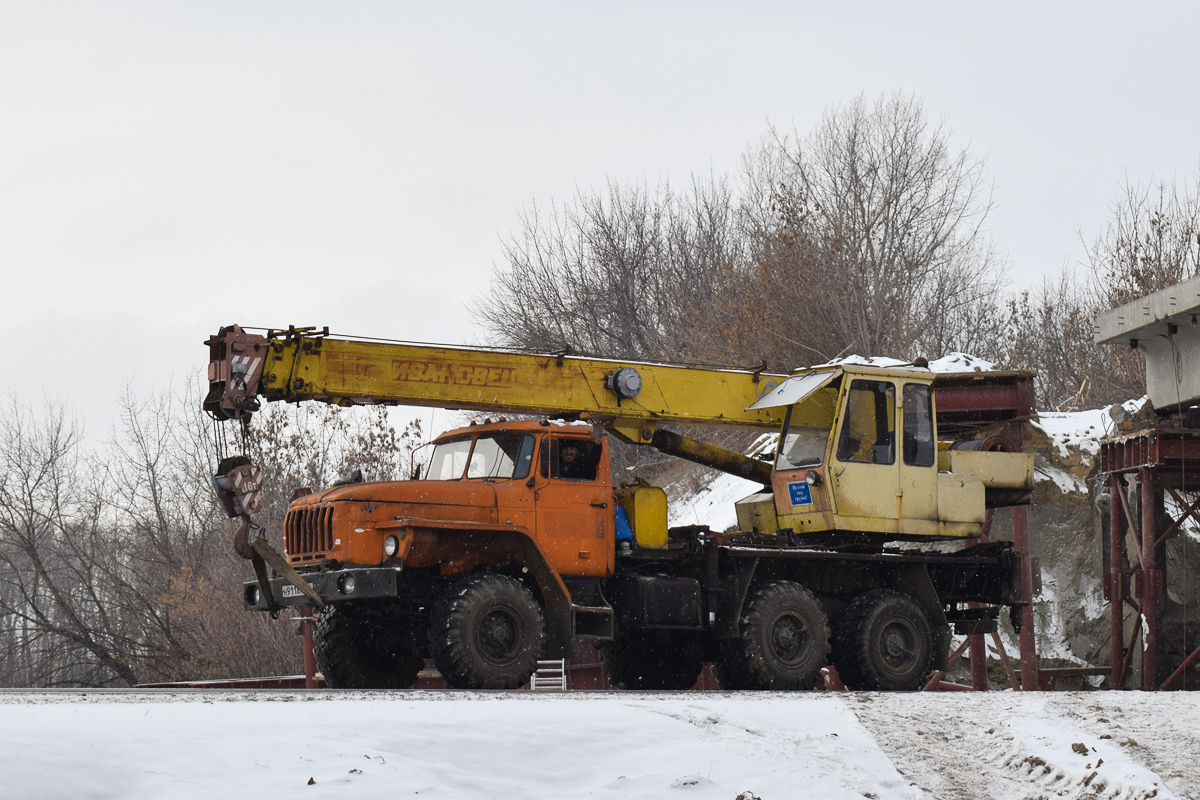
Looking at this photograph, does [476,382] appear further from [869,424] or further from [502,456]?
[869,424]

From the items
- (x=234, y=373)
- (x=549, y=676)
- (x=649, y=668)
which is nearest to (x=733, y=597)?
(x=649, y=668)

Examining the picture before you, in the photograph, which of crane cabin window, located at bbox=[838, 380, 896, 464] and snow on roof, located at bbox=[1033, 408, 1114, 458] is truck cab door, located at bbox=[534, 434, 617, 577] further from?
snow on roof, located at bbox=[1033, 408, 1114, 458]

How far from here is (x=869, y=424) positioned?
14562 millimetres

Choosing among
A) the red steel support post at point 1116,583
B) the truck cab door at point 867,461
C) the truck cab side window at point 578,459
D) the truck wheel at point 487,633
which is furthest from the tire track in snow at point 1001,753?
the red steel support post at point 1116,583

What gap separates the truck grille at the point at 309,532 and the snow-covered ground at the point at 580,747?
2181 mm

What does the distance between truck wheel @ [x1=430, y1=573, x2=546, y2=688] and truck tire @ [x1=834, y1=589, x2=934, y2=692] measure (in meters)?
3.80

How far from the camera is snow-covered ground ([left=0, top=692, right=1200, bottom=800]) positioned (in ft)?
23.2

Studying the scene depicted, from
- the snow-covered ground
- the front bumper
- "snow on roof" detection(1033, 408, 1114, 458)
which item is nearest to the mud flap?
the snow-covered ground

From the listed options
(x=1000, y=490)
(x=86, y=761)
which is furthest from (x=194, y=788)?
(x=1000, y=490)

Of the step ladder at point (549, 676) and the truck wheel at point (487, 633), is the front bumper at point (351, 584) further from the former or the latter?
the step ladder at point (549, 676)

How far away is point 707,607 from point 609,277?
1375 inches

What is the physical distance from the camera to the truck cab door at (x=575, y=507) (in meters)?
13.2

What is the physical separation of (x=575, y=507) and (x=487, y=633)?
5.99 ft

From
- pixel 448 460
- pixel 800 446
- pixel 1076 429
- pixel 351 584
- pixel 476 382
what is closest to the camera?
pixel 351 584
